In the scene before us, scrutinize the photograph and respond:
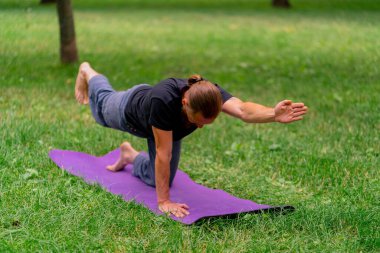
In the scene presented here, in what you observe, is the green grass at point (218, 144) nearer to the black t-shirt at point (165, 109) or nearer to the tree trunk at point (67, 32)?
the tree trunk at point (67, 32)

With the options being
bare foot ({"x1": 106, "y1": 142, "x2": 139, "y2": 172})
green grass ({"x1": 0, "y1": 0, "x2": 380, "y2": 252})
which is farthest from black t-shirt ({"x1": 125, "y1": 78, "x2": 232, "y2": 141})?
bare foot ({"x1": 106, "y1": 142, "x2": 139, "y2": 172})

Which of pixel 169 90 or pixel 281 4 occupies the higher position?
pixel 169 90

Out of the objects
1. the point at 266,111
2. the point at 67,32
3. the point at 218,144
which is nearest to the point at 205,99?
the point at 266,111

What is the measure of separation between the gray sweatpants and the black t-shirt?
0.72 feet

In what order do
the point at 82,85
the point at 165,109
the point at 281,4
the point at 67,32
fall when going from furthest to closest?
the point at 281,4 → the point at 67,32 → the point at 82,85 → the point at 165,109

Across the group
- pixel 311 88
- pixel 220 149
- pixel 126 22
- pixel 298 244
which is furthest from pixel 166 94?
pixel 126 22

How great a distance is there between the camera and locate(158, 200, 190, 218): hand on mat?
163 inches

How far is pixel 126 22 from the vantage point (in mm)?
17562

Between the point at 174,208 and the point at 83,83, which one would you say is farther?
the point at 83,83

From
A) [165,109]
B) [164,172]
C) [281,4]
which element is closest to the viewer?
[165,109]

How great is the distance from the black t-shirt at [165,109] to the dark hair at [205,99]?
0.62ft

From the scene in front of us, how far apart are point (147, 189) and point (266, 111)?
1119 mm

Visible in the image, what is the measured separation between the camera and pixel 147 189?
4781 mm

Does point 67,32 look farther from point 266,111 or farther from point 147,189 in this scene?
point 266,111
